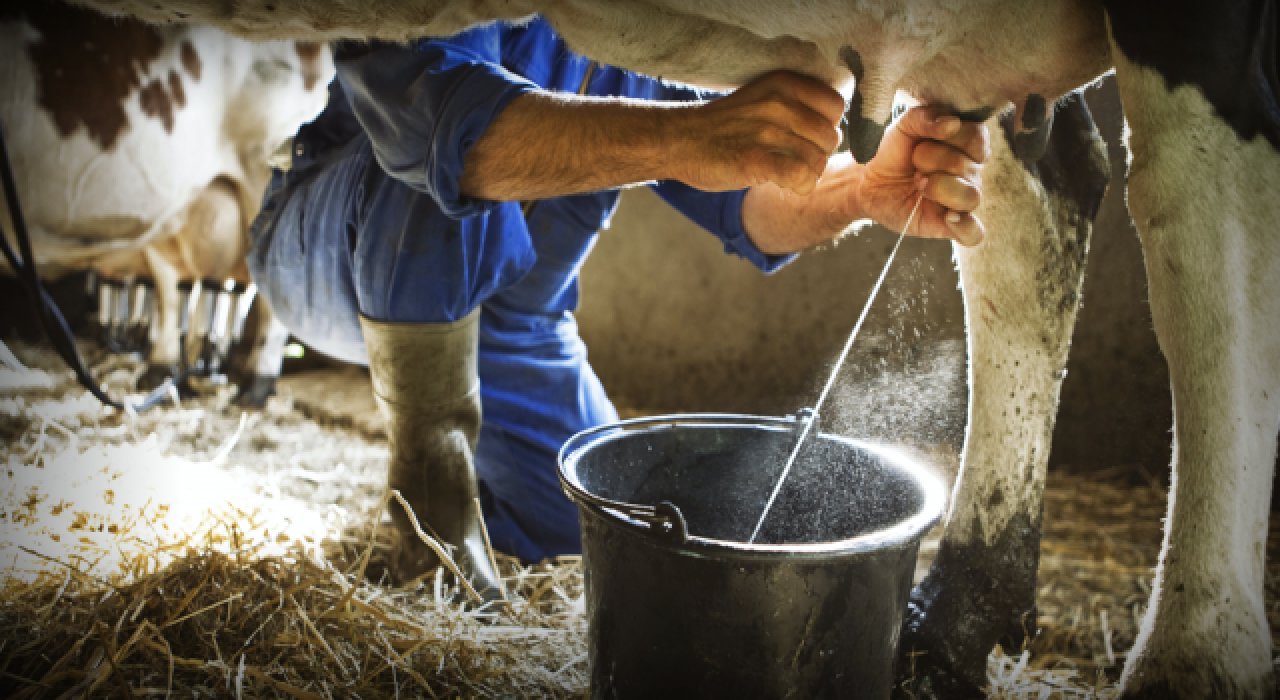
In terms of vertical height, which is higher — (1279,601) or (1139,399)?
(1139,399)

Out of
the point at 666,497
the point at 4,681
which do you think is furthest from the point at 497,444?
the point at 4,681

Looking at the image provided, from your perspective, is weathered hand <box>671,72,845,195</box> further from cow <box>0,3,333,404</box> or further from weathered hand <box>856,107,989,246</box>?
cow <box>0,3,333,404</box>

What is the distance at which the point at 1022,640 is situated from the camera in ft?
3.63

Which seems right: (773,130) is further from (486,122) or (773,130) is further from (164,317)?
(164,317)

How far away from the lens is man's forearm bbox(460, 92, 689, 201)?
95 centimetres

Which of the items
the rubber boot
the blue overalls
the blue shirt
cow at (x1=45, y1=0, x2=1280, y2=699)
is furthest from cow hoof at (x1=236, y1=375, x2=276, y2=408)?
cow at (x1=45, y1=0, x2=1280, y2=699)

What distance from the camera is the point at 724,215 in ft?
4.86

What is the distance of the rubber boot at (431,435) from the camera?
1.29 metres

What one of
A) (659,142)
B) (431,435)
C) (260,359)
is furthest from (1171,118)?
(260,359)

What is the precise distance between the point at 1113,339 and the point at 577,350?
4.84 feet

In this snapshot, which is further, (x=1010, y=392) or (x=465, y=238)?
(x=465, y=238)

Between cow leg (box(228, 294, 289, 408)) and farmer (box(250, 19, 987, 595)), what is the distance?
1.27 metres

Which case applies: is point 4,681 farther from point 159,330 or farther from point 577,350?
point 159,330

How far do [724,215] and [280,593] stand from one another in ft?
3.18
